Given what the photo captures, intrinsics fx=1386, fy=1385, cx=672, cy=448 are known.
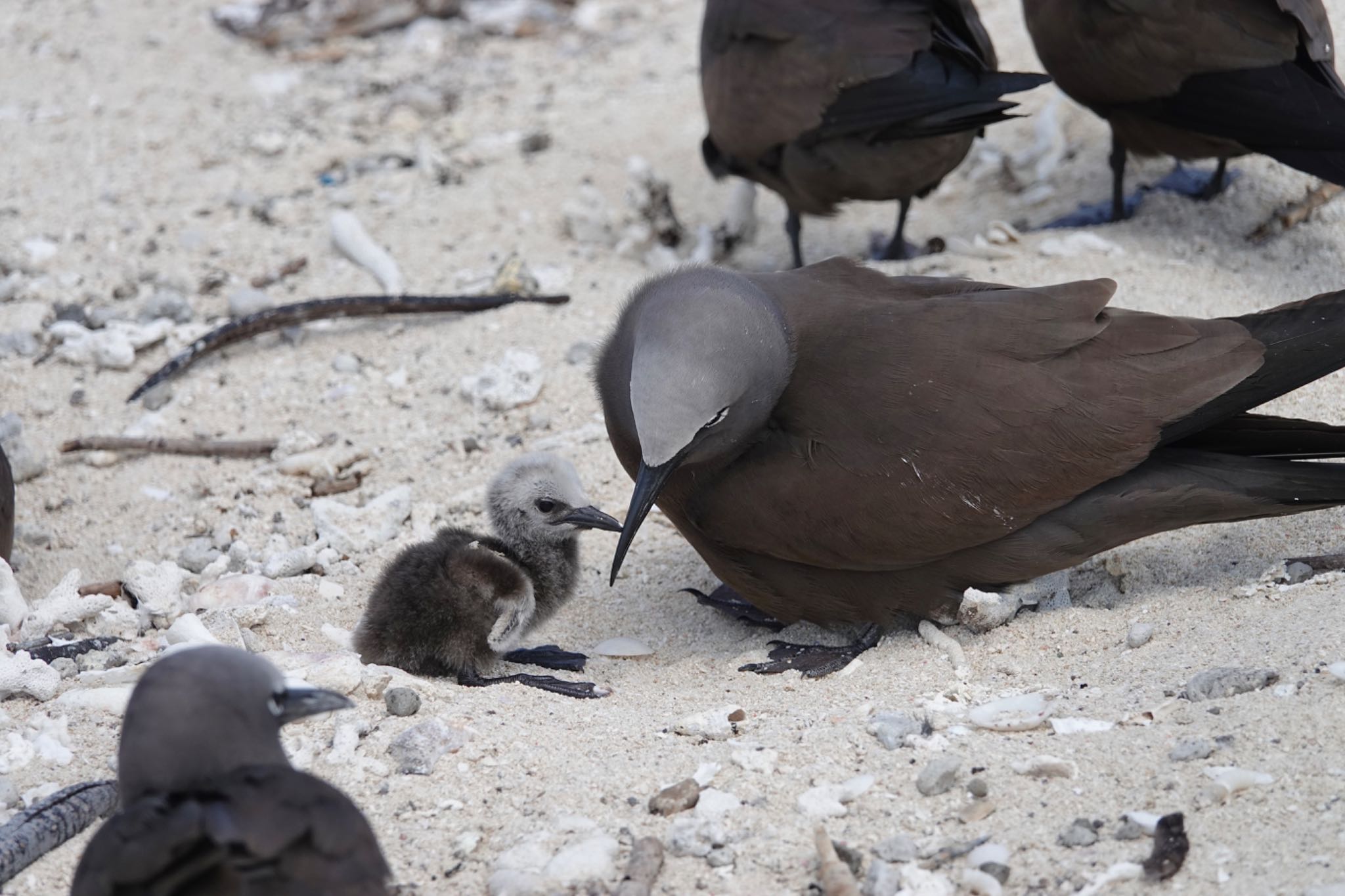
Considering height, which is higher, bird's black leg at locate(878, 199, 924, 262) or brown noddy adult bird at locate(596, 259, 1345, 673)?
brown noddy adult bird at locate(596, 259, 1345, 673)

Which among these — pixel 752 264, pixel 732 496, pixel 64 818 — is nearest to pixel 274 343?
pixel 752 264

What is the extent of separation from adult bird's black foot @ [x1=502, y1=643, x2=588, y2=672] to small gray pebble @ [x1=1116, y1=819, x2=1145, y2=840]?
2.03 metres

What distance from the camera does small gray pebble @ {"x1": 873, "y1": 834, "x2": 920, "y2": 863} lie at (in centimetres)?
303

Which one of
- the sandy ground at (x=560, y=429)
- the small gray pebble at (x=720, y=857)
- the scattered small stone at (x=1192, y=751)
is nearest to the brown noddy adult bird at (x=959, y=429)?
the sandy ground at (x=560, y=429)

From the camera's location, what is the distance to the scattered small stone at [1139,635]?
3.92 m

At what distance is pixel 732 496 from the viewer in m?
4.28

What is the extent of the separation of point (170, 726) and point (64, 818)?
2.64 ft

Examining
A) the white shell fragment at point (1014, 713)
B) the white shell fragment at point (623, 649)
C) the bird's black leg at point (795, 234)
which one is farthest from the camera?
the bird's black leg at point (795, 234)

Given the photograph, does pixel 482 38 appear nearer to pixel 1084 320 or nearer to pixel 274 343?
pixel 274 343

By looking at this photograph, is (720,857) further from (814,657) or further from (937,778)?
(814,657)

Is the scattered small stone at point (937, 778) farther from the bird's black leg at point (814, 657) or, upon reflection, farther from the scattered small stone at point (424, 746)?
the scattered small stone at point (424, 746)

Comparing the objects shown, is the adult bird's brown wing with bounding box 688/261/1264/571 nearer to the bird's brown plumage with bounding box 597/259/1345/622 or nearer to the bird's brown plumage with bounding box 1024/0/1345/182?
the bird's brown plumage with bounding box 597/259/1345/622

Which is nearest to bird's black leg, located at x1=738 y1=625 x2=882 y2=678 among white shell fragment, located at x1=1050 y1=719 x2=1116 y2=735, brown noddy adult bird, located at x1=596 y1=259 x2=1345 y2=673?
brown noddy adult bird, located at x1=596 y1=259 x2=1345 y2=673

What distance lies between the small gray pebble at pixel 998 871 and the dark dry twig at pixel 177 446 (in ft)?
12.2
